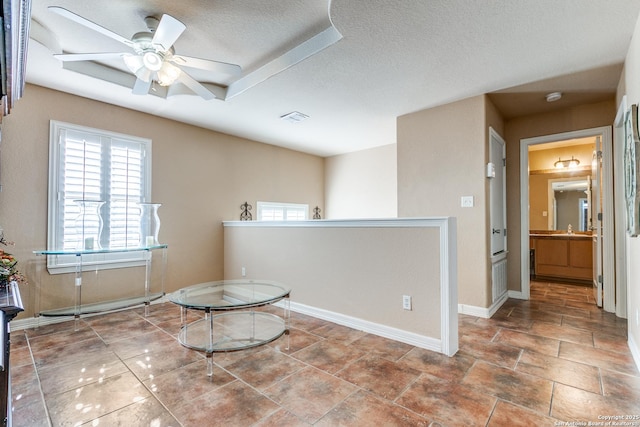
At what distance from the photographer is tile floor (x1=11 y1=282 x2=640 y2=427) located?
5.64 feet

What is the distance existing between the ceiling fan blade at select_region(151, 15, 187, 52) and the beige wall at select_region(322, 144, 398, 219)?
412 centimetres

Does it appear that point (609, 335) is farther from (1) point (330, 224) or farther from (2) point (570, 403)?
(1) point (330, 224)

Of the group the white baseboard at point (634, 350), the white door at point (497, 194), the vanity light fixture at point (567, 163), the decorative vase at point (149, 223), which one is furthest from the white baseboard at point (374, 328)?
the vanity light fixture at point (567, 163)

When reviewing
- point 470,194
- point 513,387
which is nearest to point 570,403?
point 513,387

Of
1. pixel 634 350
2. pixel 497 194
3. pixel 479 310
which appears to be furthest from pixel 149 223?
pixel 634 350

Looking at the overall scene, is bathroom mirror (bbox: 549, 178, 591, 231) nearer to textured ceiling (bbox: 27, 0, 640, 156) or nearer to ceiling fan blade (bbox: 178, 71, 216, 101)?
textured ceiling (bbox: 27, 0, 640, 156)

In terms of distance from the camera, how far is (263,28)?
2.42m

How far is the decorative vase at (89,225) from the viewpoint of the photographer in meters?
3.38

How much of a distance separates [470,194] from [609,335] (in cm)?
178

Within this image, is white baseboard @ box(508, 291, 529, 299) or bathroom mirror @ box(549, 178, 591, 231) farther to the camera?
bathroom mirror @ box(549, 178, 591, 231)

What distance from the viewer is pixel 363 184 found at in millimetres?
6145

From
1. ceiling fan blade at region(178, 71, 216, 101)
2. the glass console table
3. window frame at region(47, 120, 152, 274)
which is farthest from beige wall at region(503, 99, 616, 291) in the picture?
window frame at region(47, 120, 152, 274)

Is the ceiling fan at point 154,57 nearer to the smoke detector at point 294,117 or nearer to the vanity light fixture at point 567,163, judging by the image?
the smoke detector at point 294,117

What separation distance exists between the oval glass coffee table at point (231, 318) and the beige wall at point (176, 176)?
1.42m
